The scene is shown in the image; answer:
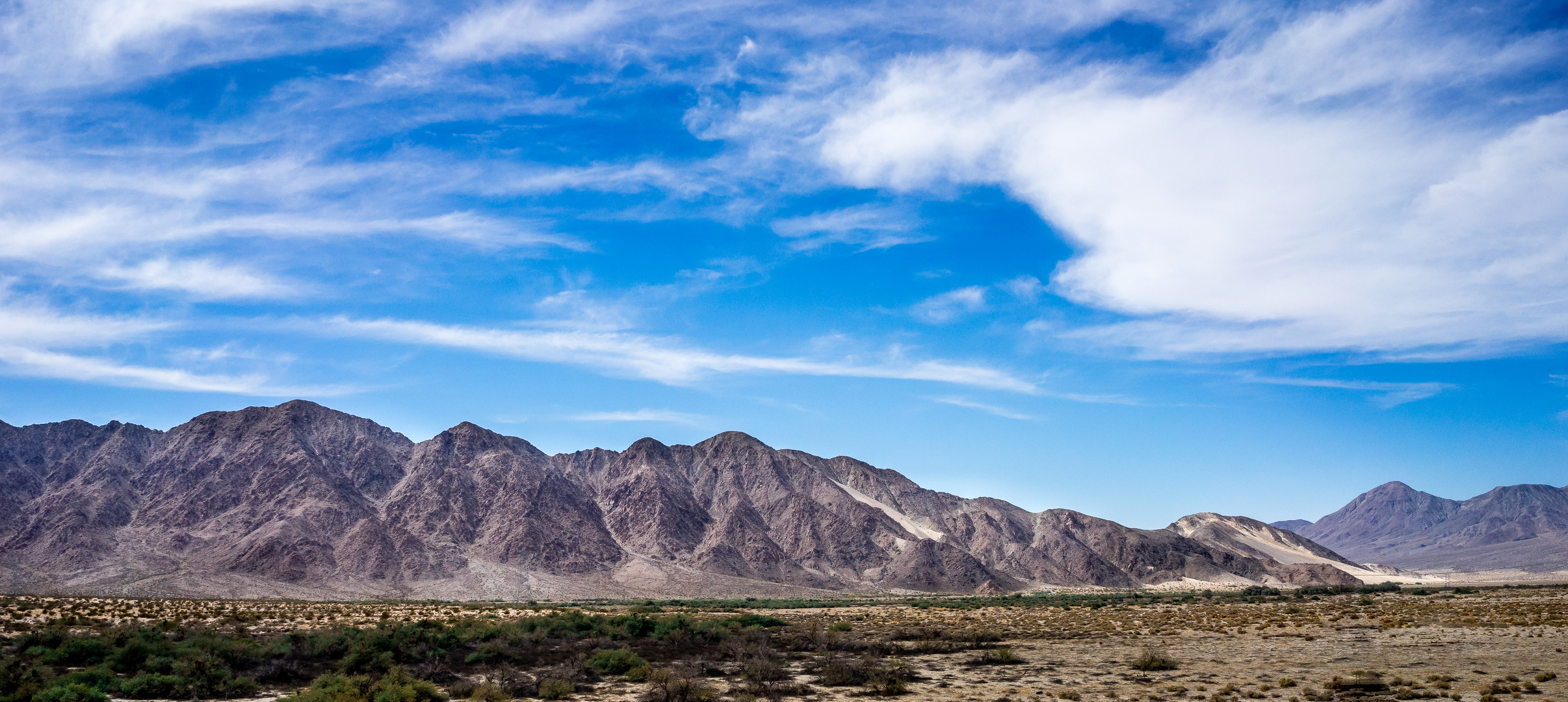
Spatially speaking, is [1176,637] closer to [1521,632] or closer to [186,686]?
[1521,632]

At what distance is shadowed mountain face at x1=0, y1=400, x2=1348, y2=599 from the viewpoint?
106 metres

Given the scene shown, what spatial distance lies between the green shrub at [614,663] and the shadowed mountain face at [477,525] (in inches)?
3249

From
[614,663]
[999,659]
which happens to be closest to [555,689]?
[614,663]

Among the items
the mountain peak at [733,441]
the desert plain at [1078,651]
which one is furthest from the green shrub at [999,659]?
the mountain peak at [733,441]

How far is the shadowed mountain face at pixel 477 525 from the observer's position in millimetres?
106188

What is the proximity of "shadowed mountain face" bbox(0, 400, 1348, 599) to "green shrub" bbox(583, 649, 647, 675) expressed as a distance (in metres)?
82.5

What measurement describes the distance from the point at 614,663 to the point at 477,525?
11531cm

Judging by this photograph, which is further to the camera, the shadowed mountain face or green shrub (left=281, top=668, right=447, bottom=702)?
the shadowed mountain face

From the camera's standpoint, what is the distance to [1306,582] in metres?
156

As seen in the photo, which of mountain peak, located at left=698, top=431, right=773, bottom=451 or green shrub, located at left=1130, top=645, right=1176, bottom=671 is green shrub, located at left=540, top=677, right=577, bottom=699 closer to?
green shrub, located at left=1130, top=645, right=1176, bottom=671

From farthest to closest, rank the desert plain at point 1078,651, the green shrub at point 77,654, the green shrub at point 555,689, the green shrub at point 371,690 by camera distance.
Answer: the green shrub at point 77,654
the green shrub at point 555,689
the desert plain at point 1078,651
the green shrub at point 371,690

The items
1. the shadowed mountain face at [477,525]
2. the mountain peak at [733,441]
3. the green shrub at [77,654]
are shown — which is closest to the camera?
the green shrub at [77,654]

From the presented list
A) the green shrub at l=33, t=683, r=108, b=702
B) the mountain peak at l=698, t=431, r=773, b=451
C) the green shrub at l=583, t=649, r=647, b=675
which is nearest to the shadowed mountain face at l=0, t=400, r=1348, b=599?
the mountain peak at l=698, t=431, r=773, b=451

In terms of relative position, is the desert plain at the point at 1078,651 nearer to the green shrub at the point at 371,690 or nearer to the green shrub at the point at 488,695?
the green shrub at the point at 488,695
